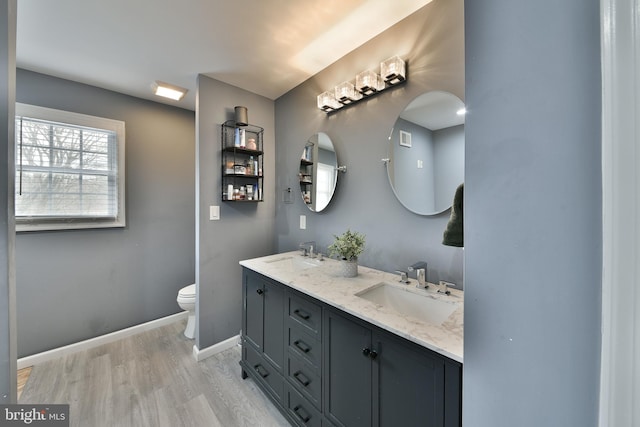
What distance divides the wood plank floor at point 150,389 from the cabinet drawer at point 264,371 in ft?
0.45

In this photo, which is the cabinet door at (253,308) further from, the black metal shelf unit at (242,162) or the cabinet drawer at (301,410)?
the black metal shelf unit at (242,162)

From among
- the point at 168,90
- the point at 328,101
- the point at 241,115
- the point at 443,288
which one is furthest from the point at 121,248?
the point at 443,288

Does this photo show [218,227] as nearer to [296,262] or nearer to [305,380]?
[296,262]

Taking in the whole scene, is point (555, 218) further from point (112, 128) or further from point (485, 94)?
point (112, 128)

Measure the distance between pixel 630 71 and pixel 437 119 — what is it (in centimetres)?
112

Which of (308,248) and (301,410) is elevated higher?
(308,248)

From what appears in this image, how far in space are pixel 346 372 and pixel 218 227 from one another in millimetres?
1652

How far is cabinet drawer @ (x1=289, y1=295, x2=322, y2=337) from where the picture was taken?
1.23 m

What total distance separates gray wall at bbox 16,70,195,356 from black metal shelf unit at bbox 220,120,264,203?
875 millimetres

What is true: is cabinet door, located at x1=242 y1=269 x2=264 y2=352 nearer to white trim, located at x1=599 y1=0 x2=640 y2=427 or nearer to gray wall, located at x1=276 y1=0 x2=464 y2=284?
gray wall, located at x1=276 y1=0 x2=464 y2=284

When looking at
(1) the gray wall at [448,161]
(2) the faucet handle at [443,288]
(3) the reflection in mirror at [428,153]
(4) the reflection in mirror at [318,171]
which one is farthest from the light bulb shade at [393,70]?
(2) the faucet handle at [443,288]

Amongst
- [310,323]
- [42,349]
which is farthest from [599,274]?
[42,349]

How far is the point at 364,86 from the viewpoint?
1612 millimetres

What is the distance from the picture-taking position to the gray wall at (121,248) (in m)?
2.01
